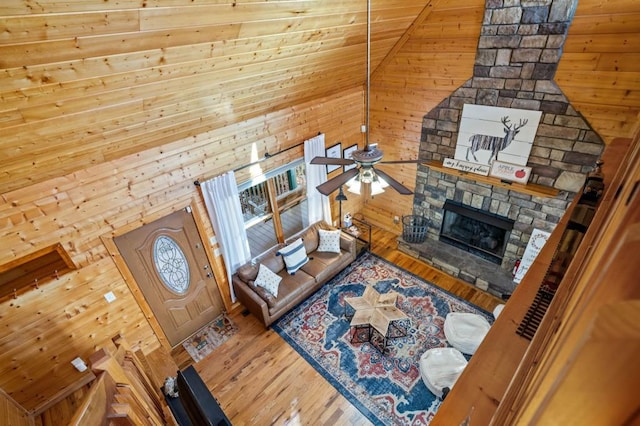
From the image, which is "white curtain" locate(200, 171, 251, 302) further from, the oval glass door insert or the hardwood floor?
the hardwood floor

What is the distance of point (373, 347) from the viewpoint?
4355mm

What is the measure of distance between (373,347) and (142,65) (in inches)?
157

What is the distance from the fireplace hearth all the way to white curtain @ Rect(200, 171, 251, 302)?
3328 mm

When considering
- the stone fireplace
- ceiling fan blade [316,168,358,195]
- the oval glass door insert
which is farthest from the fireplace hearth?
the oval glass door insert

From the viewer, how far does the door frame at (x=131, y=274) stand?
12.3ft

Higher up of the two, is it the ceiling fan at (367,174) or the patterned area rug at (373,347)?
the ceiling fan at (367,174)

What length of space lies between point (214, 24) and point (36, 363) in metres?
3.83

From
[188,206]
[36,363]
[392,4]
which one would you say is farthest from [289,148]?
[36,363]

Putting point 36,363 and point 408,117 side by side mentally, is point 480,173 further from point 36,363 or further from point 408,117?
point 36,363

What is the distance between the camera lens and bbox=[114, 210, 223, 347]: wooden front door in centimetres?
400

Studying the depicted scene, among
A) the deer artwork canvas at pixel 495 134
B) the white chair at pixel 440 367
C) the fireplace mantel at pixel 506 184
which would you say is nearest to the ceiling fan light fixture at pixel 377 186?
the fireplace mantel at pixel 506 184

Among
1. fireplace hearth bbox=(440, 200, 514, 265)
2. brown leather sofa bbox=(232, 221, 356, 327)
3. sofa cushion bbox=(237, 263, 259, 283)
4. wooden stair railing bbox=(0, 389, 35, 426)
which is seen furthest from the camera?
fireplace hearth bbox=(440, 200, 514, 265)

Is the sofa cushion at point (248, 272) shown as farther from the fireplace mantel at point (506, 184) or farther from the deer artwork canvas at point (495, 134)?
the deer artwork canvas at point (495, 134)

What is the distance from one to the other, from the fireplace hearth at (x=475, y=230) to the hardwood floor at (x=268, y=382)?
2.29 feet
